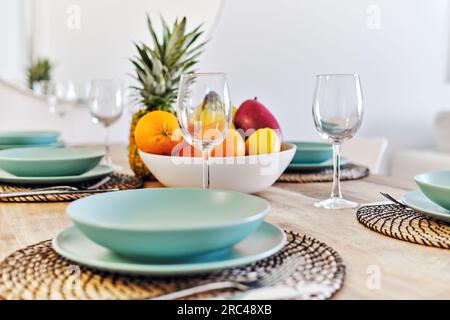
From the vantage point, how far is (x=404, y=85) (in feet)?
11.8

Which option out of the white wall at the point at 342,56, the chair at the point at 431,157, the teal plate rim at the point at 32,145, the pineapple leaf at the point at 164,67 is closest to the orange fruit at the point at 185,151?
the pineapple leaf at the point at 164,67

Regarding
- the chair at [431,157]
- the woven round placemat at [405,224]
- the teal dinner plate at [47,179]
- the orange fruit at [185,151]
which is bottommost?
the chair at [431,157]

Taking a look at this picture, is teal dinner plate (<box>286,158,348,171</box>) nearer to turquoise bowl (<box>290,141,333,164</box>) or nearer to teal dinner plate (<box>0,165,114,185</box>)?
turquoise bowl (<box>290,141,333,164</box>)

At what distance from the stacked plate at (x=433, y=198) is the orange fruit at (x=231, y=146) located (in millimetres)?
311

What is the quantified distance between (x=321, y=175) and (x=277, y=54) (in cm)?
183

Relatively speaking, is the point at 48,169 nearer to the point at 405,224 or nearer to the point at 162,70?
the point at 162,70

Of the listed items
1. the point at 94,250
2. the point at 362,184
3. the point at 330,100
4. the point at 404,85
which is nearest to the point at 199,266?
the point at 94,250

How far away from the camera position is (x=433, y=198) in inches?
34.3

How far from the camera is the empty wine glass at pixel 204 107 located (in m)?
0.91

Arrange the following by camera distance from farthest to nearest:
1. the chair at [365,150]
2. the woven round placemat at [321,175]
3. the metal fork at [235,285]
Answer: the chair at [365,150] → the woven round placemat at [321,175] → the metal fork at [235,285]

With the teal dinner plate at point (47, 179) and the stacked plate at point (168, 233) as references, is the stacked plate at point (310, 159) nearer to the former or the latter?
the teal dinner plate at point (47, 179)

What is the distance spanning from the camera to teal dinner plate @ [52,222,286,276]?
59 cm

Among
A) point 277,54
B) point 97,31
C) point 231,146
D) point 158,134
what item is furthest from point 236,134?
point 277,54
